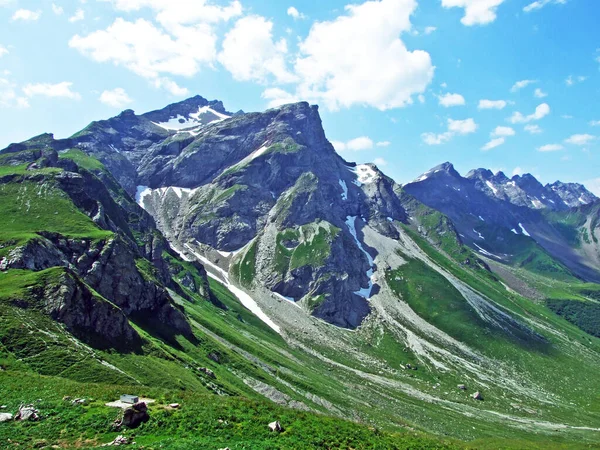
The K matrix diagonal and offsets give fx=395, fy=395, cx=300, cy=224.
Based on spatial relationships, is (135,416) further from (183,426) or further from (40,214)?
(40,214)

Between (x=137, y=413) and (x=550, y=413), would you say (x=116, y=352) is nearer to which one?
(x=137, y=413)

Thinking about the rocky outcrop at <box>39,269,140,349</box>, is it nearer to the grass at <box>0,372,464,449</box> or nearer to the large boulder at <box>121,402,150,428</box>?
the grass at <box>0,372,464,449</box>

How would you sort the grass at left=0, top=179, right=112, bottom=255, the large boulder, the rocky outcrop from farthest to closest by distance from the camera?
the grass at left=0, top=179, right=112, bottom=255, the rocky outcrop, the large boulder

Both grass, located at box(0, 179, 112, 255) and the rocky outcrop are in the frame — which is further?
grass, located at box(0, 179, 112, 255)

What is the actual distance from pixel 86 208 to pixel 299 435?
134 meters

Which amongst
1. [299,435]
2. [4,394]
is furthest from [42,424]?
[299,435]

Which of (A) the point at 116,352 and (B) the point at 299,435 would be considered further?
(A) the point at 116,352

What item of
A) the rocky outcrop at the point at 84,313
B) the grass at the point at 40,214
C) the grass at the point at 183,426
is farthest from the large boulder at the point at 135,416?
the grass at the point at 40,214

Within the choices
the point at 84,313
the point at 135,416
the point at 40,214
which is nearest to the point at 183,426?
the point at 135,416

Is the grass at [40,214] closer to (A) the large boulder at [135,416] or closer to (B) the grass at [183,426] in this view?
(B) the grass at [183,426]

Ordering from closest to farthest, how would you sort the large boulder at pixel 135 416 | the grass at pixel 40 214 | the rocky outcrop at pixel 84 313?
the large boulder at pixel 135 416 < the rocky outcrop at pixel 84 313 < the grass at pixel 40 214

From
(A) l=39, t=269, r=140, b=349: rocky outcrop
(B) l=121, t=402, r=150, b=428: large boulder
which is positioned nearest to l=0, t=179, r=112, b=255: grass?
(A) l=39, t=269, r=140, b=349: rocky outcrop

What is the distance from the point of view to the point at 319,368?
14162cm

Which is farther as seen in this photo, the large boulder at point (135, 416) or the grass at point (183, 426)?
the large boulder at point (135, 416)
